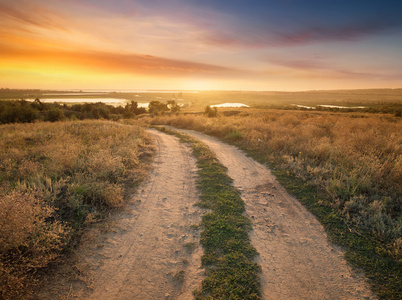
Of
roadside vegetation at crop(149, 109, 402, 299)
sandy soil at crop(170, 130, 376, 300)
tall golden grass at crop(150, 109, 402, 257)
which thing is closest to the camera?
sandy soil at crop(170, 130, 376, 300)

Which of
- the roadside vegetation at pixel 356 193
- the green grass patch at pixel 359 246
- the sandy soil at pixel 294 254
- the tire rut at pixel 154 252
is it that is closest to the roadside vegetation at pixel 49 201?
the tire rut at pixel 154 252

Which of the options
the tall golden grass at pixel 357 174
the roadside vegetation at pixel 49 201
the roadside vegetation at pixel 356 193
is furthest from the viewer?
the tall golden grass at pixel 357 174

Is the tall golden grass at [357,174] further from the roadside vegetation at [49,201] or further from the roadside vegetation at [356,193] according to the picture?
the roadside vegetation at [49,201]

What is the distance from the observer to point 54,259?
11.6 ft

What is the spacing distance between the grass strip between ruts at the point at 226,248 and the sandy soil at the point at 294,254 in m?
0.23

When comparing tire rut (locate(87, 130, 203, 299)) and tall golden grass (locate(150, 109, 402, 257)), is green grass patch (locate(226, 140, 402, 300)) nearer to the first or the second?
tall golden grass (locate(150, 109, 402, 257))

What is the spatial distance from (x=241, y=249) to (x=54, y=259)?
3615mm

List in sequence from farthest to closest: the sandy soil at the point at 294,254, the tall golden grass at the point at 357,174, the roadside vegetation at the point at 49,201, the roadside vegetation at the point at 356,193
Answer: the tall golden grass at the point at 357,174 < the roadside vegetation at the point at 356,193 < the sandy soil at the point at 294,254 < the roadside vegetation at the point at 49,201

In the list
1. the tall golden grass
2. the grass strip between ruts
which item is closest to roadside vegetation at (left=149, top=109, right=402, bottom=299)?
the tall golden grass

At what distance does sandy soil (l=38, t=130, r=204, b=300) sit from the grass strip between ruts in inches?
9.3

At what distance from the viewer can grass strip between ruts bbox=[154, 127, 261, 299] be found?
3.16 metres

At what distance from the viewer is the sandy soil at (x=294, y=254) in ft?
10.6

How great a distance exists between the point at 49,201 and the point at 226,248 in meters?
4.38

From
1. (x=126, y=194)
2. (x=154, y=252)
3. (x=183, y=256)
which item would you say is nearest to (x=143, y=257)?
(x=154, y=252)
